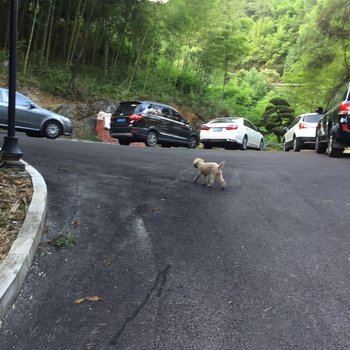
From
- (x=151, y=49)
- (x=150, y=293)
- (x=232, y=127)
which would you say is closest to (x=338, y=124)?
(x=232, y=127)

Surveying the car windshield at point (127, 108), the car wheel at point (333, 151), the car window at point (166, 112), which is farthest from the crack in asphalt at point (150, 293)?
the car window at point (166, 112)

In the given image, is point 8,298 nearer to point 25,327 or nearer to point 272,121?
point 25,327

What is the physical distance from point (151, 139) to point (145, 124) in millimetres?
663

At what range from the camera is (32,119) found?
52.9ft

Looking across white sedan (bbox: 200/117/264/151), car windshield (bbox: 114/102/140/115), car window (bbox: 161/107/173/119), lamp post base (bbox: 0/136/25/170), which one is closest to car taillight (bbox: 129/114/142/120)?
car windshield (bbox: 114/102/140/115)

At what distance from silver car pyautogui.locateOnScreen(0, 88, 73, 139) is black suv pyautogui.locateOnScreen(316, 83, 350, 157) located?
8767 mm

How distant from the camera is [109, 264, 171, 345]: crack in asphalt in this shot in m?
3.14

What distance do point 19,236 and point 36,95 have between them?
20.4 m

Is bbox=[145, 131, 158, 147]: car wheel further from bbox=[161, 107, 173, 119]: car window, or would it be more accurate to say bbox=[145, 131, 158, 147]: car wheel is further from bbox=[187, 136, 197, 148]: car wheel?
bbox=[187, 136, 197, 148]: car wheel

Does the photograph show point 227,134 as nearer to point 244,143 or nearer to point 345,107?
point 244,143

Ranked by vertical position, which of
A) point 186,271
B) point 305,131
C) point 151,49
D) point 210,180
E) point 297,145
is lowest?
point 186,271

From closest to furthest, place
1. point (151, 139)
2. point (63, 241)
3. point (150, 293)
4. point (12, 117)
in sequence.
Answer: point (150, 293)
point (63, 241)
point (12, 117)
point (151, 139)

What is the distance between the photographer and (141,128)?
666 inches

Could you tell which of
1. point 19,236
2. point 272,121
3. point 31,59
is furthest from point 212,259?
point 272,121
